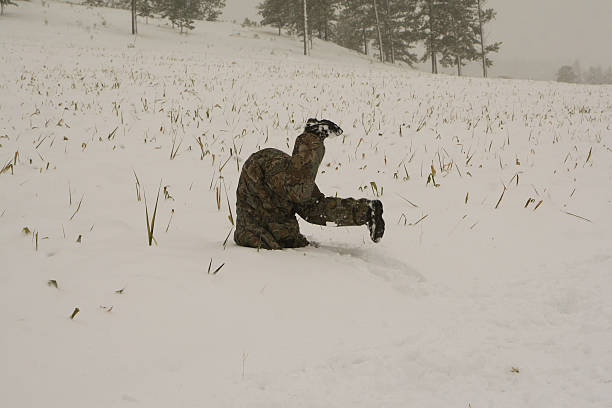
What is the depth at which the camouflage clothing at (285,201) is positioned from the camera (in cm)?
262

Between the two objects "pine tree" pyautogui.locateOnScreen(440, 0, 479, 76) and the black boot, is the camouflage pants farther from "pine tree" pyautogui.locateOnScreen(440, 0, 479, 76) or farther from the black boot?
"pine tree" pyautogui.locateOnScreen(440, 0, 479, 76)

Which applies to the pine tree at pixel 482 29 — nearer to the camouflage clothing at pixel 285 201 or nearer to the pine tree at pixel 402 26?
the pine tree at pixel 402 26

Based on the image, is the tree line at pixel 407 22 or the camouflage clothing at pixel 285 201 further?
the tree line at pixel 407 22

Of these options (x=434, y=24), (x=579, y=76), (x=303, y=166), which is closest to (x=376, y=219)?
(x=303, y=166)

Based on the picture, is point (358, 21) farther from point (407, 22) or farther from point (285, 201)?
point (285, 201)

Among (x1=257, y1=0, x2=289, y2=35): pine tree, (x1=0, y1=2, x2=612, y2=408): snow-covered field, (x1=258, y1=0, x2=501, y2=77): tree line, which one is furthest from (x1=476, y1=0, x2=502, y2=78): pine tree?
(x1=0, y1=2, x2=612, y2=408): snow-covered field

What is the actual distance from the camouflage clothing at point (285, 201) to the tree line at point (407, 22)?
32.9m

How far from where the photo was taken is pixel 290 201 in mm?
→ 2881

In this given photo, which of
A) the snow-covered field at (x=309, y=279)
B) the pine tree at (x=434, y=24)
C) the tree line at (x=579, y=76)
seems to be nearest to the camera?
the snow-covered field at (x=309, y=279)

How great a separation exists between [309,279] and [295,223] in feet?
2.13

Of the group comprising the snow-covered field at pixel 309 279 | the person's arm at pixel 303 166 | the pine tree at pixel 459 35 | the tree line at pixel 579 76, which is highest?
the tree line at pixel 579 76

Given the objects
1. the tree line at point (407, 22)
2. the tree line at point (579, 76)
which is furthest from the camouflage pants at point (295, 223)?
the tree line at point (579, 76)

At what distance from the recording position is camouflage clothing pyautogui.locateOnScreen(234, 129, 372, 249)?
2.62m

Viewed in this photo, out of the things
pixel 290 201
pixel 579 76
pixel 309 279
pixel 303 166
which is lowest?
pixel 309 279
